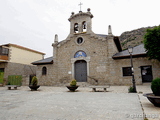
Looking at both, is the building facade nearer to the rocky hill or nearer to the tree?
the tree

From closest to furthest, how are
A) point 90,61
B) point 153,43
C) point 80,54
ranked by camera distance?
point 153,43
point 90,61
point 80,54

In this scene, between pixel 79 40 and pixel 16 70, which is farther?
pixel 16 70

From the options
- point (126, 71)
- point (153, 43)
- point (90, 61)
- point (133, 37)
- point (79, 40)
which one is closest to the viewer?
point (153, 43)

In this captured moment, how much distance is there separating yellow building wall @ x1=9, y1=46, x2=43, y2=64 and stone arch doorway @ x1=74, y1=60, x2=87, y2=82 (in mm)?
11495

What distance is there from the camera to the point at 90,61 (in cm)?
1584

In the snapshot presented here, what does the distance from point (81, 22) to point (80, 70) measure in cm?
685

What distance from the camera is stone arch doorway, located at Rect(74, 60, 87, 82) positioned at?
16156 millimetres

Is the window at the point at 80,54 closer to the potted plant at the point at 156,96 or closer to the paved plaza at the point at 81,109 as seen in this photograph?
the paved plaza at the point at 81,109

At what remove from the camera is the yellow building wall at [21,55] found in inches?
818

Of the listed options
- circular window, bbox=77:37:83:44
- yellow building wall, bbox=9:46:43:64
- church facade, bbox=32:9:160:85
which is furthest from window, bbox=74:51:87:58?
yellow building wall, bbox=9:46:43:64

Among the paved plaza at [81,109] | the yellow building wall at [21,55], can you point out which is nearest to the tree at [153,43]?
the paved plaza at [81,109]

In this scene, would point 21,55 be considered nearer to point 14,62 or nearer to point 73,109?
point 14,62

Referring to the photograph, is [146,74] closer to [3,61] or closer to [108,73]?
[108,73]

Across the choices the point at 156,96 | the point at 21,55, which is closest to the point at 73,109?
the point at 156,96
